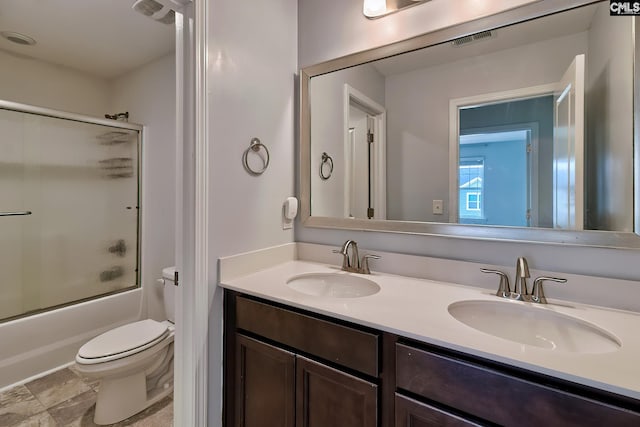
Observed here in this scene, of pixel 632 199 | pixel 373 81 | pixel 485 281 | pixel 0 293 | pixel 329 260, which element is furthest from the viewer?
pixel 0 293

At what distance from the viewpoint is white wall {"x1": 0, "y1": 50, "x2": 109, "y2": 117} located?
2.27 meters

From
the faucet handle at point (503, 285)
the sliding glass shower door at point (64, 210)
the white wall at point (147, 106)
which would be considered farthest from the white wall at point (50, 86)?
the faucet handle at point (503, 285)

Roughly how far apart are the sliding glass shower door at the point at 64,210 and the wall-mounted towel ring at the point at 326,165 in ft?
6.00

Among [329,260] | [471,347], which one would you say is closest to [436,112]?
[329,260]

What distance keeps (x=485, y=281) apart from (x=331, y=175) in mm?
875

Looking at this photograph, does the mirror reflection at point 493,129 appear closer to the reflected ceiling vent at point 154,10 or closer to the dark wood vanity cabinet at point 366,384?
the dark wood vanity cabinet at point 366,384

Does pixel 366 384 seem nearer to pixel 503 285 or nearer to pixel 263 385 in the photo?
pixel 263 385

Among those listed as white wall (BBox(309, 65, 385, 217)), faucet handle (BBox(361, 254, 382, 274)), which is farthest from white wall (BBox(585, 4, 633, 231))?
white wall (BBox(309, 65, 385, 217))

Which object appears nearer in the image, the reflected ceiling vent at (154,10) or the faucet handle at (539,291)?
the faucet handle at (539,291)

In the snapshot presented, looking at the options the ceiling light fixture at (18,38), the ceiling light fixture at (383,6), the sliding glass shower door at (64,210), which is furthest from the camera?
the sliding glass shower door at (64,210)

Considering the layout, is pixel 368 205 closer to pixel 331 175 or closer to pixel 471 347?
pixel 331 175

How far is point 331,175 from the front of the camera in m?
1.60

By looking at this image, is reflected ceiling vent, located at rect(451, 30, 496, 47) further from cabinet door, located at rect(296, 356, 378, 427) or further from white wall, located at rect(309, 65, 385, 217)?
cabinet door, located at rect(296, 356, 378, 427)

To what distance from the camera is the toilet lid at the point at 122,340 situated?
154cm
